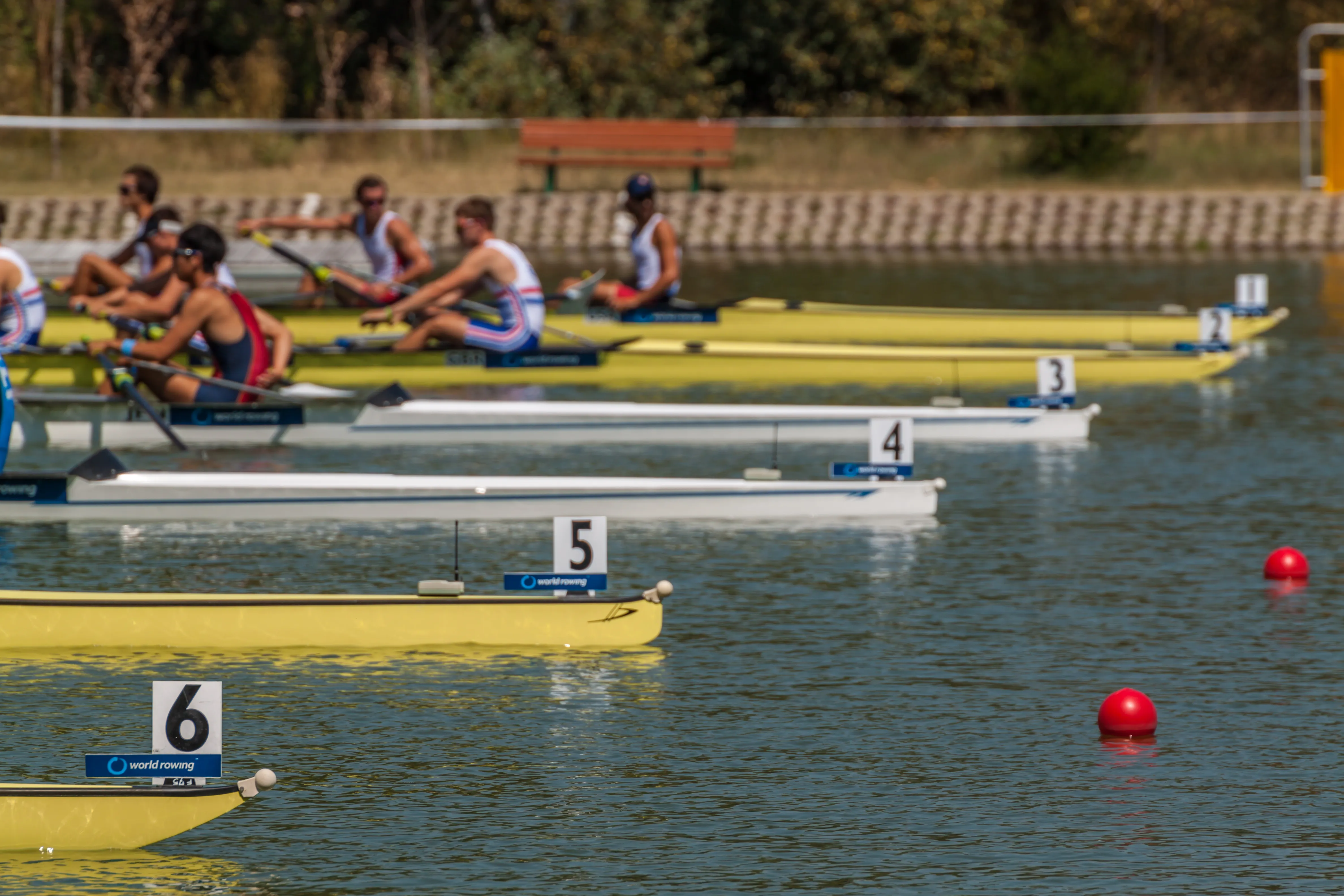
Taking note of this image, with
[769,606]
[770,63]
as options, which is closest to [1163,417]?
[769,606]

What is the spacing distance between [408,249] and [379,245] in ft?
1.56

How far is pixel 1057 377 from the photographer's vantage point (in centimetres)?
1510

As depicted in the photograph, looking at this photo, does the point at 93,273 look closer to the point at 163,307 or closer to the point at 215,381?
the point at 163,307

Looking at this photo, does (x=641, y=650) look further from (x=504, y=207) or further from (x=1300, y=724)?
(x=504, y=207)

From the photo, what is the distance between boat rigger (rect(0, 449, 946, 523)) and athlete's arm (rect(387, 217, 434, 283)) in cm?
701

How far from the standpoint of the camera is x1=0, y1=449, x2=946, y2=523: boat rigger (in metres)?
11.8

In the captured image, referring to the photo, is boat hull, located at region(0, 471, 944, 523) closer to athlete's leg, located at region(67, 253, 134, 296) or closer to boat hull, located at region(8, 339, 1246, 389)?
boat hull, located at region(8, 339, 1246, 389)

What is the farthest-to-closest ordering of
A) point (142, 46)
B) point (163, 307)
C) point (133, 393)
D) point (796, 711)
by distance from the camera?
point (142, 46), point (163, 307), point (133, 393), point (796, 711)

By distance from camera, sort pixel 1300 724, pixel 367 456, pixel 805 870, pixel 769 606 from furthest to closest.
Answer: pixel 367 456 → pixel 769 606 → pixel 1300 724 → pixel 805 870

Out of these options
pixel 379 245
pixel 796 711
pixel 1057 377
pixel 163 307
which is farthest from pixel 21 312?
pixel 796 711

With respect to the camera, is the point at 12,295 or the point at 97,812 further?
the point at 12,295

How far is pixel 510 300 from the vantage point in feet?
55.8

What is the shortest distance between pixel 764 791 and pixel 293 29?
1284 inches

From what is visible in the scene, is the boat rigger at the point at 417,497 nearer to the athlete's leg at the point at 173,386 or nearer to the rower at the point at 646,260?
the athlete's leg at the point at 173,386
